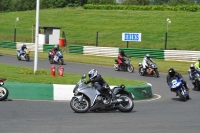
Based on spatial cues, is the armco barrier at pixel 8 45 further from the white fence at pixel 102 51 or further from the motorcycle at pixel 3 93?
the motorcycle at pixel 3 93

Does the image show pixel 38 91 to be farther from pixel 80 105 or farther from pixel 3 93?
pixel 80 105

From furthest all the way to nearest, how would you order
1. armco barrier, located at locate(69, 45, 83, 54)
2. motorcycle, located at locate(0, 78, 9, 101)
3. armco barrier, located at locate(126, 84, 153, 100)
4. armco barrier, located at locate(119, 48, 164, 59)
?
armco barrier, located at locate(69, 45, 83, 54)
armco barrier, located at locate(119, 48, 164, 59)
armco barrier, located at locate(126, 84, 153, 100)
motorcycle, located at locate(0, 78, 9, 101)

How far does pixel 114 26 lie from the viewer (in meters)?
62.5

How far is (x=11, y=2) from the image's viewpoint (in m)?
120

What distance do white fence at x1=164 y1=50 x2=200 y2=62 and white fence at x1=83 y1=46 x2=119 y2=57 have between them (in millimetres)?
4155

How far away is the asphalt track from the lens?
1076cm

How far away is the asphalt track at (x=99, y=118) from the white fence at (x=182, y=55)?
17.5m

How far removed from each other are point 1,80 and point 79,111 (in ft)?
10.5

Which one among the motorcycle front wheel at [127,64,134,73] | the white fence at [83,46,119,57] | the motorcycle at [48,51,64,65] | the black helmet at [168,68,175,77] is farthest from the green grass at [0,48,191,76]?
the black helmet at [168,68,175,77]

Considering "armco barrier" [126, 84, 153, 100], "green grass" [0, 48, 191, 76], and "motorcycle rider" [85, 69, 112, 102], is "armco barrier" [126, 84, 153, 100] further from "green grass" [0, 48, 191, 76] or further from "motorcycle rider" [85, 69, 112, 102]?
"green grass" [0, 48, 191, 76]

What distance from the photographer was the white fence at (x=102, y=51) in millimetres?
38312

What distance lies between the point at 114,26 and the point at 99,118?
5022 centimetres

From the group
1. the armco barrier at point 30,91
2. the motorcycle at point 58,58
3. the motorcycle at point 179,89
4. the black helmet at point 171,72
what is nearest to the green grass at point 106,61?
the motorcycle at point 58,58

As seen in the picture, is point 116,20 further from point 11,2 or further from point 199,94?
point 11,2
